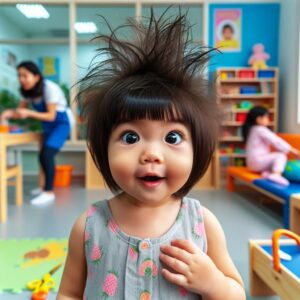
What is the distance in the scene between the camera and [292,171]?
2.18 meters

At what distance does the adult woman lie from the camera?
2346mm

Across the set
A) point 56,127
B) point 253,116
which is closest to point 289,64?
point 253,116

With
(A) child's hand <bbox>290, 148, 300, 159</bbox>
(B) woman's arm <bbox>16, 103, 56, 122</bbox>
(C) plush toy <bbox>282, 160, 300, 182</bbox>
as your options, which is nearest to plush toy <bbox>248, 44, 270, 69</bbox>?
(A) child's hand <bbox>290, 148, 300, 159</bbox>

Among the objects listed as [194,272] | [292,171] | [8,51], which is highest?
[8,51]

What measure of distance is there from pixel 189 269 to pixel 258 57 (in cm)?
327

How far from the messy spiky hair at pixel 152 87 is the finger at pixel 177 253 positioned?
0.38ft

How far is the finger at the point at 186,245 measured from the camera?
440 mm

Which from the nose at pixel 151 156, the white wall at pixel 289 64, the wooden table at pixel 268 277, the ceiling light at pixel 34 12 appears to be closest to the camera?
the nose at pixel 151 156

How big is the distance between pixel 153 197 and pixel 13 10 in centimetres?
394

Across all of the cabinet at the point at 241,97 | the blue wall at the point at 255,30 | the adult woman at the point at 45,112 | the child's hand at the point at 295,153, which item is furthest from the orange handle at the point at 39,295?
the blue wall at the point at 255,30

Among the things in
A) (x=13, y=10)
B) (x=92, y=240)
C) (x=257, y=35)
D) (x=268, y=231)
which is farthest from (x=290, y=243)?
(x=13, y=10)

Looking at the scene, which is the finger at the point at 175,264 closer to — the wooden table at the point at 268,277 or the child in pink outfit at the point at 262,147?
the wooden table at the point at 268,277

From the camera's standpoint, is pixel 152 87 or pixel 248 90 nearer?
pixel 152 87

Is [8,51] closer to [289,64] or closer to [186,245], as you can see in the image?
[289,64]
